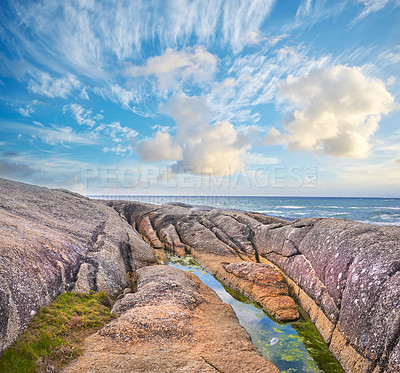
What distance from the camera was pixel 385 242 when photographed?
10.1 metres

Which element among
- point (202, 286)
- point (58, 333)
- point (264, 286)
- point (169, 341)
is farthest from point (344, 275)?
point (58, 333)

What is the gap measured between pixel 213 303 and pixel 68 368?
7.72 meters

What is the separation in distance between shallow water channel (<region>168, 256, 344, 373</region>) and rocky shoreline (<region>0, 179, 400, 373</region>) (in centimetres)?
54

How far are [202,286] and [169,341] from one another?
24.1 ft

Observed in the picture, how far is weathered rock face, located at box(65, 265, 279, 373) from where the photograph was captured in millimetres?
7133

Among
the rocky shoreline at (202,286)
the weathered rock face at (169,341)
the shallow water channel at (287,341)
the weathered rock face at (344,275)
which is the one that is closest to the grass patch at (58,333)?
the rocky shoreline at (202,286)

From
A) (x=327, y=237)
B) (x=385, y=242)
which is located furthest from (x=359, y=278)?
(x=327, y=237)

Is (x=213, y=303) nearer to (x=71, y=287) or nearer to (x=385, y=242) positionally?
(x=71, y=287)

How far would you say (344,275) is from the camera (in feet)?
35.6

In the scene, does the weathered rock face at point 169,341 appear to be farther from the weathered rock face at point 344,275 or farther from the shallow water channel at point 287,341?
the weathered rock face at point 344,275

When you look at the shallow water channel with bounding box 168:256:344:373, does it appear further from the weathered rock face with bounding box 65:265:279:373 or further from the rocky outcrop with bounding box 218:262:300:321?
the weathered rock face with bounding box 65:265:279:373

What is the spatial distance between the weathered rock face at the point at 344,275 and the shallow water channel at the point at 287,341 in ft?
1.60

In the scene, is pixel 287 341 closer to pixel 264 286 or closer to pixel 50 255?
pixel 264 286

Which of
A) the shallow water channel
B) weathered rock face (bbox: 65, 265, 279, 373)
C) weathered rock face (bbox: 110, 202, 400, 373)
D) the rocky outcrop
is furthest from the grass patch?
weathered rock face (bbox: 110, 202, 400, 373)
